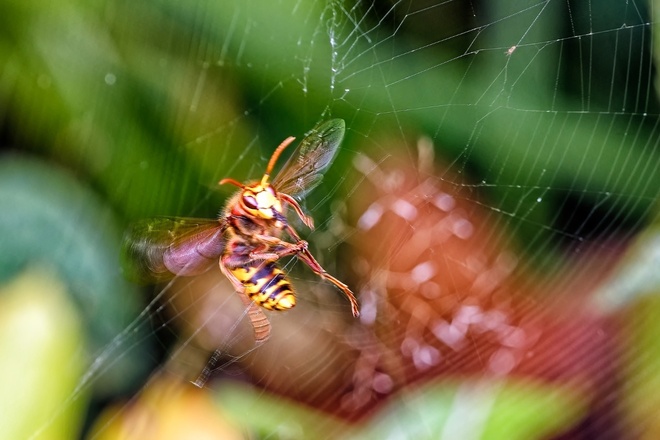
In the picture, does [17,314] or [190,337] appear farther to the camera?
[190,337]

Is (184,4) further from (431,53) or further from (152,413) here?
(152,413)

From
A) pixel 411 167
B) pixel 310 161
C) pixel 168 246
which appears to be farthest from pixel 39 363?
pixel 411 167

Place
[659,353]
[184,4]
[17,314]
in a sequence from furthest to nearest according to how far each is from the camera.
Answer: [184,4] → [659,353] → [17,314]

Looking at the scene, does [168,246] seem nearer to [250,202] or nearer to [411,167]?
[250,202]

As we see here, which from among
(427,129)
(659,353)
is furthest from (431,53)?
(659,353)

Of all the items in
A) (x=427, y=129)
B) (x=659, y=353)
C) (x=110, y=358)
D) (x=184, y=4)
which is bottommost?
(x=110, y=358)

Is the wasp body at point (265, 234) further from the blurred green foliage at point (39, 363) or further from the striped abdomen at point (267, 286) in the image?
the blurred green foliage at point (39, 363)
